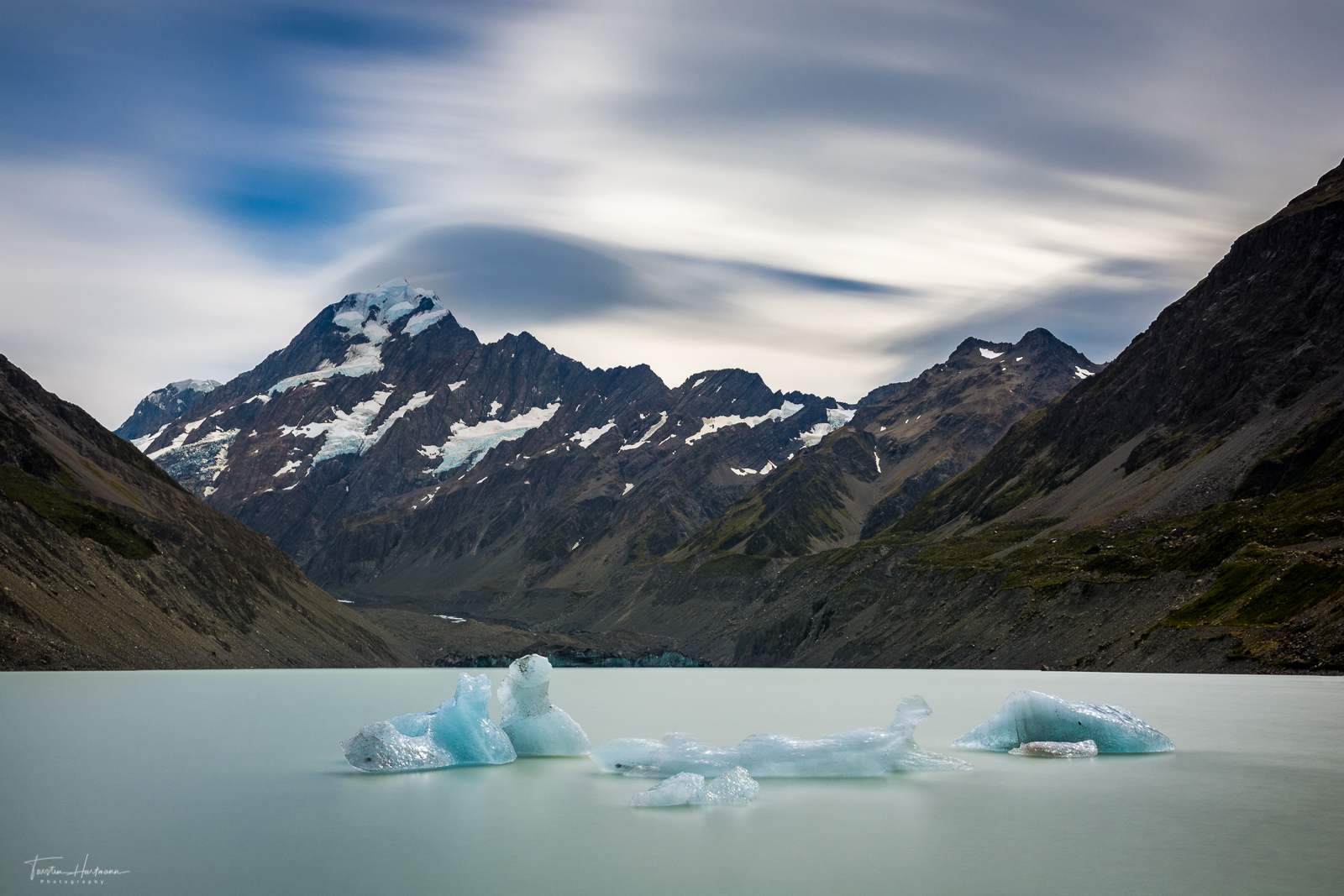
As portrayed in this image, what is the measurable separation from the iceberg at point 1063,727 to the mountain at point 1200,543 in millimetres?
54343

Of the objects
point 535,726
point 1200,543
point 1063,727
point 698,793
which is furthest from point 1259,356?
point 698,793

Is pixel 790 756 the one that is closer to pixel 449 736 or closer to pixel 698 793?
pixel 698 793

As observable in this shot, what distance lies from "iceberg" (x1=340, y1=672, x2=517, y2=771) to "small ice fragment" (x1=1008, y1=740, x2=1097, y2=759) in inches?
679

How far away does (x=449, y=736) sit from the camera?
1271 inches

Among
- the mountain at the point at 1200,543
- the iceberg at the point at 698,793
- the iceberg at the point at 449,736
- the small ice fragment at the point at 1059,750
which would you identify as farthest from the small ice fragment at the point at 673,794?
the mountain at the point at 1200,543

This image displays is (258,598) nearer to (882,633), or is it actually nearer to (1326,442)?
(882,633)

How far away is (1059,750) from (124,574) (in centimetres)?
11005

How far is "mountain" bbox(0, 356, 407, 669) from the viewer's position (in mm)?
96562

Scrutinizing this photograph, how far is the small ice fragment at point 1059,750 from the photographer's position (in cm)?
3416

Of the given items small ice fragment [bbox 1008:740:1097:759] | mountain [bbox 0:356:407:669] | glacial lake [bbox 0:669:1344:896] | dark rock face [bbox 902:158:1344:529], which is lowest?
small ice fragment [bbox 1008:740:1097:759]

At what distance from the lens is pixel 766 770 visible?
29.3m

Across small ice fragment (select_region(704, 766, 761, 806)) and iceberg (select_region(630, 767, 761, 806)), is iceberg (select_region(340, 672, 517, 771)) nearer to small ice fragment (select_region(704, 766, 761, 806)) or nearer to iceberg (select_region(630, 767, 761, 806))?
iceberg (select_region(630, 767, 761, 806))

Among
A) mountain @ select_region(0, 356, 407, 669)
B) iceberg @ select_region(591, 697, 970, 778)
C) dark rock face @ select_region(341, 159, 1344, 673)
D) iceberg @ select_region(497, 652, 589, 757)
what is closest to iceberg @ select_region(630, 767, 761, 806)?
iceberg @ select_region(591, 697, 970, 778)

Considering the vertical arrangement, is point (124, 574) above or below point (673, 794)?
above
